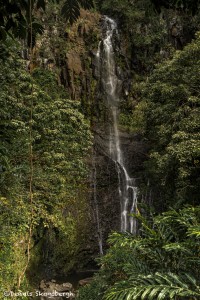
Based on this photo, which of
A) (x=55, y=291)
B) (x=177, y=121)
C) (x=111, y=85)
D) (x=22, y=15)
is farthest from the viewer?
(x=111, y=85)

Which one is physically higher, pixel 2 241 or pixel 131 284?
pixel 131 284

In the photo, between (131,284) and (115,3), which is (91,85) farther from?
(131,284)

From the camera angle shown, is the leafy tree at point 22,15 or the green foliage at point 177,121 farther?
the green foliage at point 177,121

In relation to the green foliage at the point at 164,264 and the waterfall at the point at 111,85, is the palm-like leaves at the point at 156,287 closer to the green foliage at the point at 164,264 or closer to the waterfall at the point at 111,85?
the green foliage at the point at 164,264

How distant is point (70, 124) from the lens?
10570mm

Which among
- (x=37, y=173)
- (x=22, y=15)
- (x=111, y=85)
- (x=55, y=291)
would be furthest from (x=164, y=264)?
(x=111, y=85)

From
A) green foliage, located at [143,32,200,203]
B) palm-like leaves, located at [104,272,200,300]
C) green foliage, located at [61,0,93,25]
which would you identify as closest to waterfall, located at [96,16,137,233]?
green foliage, located at [143,32,200,203]

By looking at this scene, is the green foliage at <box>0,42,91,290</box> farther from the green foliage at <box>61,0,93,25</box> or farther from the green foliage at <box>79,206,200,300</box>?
the green foliage at <box>61,0,93,25</box>

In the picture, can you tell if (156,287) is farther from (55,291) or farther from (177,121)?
(177,121)

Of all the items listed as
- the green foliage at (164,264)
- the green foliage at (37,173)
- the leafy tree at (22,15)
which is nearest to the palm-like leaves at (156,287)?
the green foliage at (164,264)

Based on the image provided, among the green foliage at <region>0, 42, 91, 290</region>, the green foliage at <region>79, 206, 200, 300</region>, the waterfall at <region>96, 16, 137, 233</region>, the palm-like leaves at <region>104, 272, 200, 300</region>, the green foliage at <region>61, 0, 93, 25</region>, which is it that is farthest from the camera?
the waterfall at <region>96, 16, 137, 233</region>

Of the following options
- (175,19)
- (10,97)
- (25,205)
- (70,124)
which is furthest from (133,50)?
(25,205)

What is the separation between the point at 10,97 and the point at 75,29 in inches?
425

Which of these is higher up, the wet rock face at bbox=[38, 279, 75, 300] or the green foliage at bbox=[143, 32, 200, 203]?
the green foliage at bbox=[143, 32, 200, 203]
